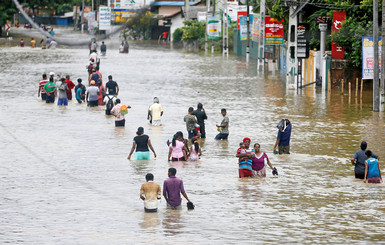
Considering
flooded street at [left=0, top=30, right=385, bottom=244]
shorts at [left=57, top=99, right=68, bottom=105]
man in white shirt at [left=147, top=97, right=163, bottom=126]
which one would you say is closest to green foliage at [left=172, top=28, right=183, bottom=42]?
flooded street at [left=0, top=30, right=385, bottom=244]

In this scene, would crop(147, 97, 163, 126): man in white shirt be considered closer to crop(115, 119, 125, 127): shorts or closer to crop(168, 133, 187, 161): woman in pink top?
crop(115, 119, 125, 127): shorts

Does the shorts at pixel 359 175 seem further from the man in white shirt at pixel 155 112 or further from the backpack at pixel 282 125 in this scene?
the man in white shirt at pixel 155 112

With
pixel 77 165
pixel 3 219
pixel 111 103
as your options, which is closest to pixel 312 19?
pixel 111 103

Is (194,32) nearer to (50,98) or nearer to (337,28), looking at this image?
(337,28)

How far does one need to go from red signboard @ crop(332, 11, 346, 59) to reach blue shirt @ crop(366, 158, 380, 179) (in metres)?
26.1

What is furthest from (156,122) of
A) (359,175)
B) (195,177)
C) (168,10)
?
(168,10)

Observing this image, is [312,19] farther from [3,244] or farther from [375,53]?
[3,244]

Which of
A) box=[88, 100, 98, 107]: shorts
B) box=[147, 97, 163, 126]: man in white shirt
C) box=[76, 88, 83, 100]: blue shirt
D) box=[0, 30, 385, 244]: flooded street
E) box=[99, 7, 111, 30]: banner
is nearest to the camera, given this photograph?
box=[0, 30, 385, 244]: flooded street

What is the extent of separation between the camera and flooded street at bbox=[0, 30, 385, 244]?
14.9 m

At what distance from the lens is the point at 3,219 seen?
15664 mm

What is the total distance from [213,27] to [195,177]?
188 feet

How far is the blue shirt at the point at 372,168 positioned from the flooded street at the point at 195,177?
0.30 metres

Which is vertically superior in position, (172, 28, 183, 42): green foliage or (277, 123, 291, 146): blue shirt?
(172, 28, 183, 42): green foliage

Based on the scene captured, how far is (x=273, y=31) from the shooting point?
175 feet
